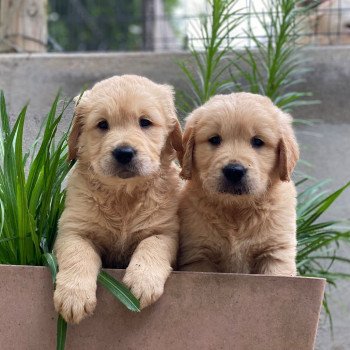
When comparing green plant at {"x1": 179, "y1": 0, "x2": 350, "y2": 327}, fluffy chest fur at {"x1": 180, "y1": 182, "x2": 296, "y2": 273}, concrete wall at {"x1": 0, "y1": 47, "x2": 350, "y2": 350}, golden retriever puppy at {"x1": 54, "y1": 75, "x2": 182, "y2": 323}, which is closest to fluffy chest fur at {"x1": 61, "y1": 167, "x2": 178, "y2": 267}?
golden retriever puppy at {"x1": 54, "y1": 75, "x2": 182, "y2": 323}

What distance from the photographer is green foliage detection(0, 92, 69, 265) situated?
2477 mm

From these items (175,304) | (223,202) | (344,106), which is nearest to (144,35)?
(344,106)

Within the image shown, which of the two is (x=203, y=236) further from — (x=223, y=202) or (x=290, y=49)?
(x=290, y=49)

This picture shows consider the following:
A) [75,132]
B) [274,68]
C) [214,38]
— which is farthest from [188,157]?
[274,68]

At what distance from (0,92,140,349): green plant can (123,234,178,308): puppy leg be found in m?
0.28

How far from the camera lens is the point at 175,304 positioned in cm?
226

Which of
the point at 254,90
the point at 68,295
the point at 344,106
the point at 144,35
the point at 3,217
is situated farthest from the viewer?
the point at 144,35

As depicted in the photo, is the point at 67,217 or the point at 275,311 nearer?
the point at 275,311

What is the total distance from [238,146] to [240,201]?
0.76 ft

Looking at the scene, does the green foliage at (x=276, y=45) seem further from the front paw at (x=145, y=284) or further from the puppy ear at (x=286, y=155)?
the front paw at (x=145, y=284)

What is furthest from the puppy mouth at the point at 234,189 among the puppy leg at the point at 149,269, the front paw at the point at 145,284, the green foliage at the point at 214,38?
the green foliage at the point at 214,38

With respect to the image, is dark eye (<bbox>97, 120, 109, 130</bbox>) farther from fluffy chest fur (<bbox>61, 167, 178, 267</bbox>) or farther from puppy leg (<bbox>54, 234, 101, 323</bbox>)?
puppy leg (<bbox>54, 234, 101, 323</bbox>)

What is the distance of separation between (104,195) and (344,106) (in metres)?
2.47

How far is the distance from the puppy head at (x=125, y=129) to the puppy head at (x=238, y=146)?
12 cm
